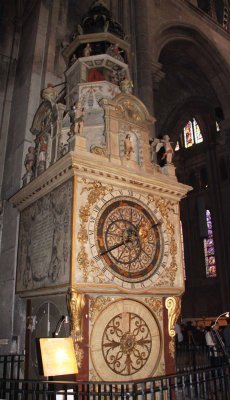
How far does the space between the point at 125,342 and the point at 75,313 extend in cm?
101

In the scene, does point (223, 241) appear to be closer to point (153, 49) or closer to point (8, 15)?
point (153, 49)

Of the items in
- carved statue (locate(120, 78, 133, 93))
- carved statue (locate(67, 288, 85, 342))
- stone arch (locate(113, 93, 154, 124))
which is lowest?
carved statue (locate(67, 288, 85, 342))

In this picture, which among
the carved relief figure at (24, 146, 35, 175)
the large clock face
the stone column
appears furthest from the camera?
the stone column

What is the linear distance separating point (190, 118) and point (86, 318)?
2033 cm

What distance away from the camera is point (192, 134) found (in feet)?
82.8

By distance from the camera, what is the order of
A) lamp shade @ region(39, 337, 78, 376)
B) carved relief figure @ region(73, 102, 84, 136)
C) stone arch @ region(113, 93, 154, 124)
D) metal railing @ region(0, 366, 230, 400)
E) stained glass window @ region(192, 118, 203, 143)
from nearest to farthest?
metal railing @ region(0, 366, 230, 400)
lamp shade @ region(39, 337, 78, 376)
carved relief figure @ region(73, 102, 84, 136)
stone arch @ region(113, 93, 154, 124)
stained glass window @ region(192, 118, 203, 143)

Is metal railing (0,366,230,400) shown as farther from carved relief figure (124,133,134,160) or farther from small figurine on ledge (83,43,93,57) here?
small figurine on ledge (83,43,93,57)

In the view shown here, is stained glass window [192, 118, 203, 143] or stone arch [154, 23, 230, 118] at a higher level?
stained glass window [192, 118, 203, 143]

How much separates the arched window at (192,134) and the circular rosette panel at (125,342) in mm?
20317

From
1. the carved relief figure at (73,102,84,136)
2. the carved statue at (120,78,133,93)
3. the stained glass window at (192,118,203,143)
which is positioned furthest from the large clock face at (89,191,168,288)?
the stained glass window at (192,118,203,143)

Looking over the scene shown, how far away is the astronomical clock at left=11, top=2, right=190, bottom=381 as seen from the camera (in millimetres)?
5355

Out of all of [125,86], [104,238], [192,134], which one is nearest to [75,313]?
[104,238]

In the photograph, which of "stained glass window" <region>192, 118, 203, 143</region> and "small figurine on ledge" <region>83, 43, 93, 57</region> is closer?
"small figurine on ledge" <region>83, 43, 93, 57</region>

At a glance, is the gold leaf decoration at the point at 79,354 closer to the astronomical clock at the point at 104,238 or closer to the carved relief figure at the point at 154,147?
the astronomical clock at the point at 104,238
